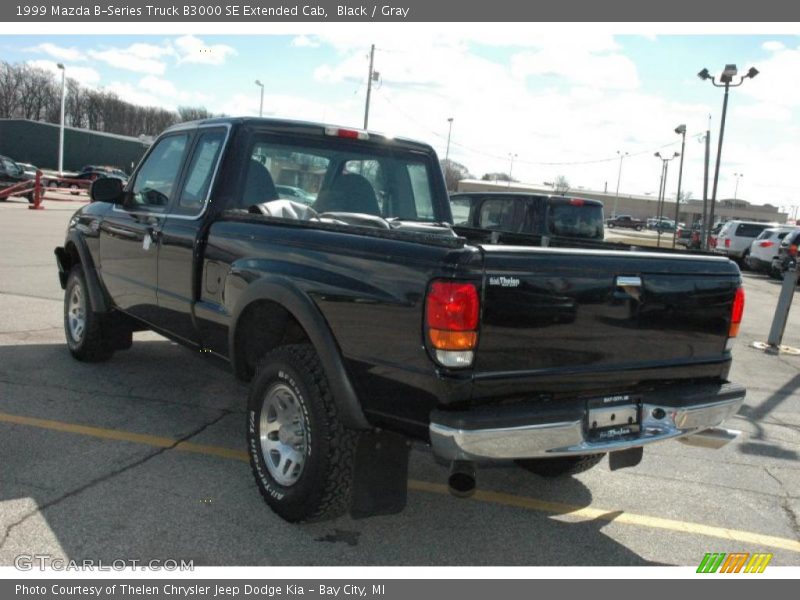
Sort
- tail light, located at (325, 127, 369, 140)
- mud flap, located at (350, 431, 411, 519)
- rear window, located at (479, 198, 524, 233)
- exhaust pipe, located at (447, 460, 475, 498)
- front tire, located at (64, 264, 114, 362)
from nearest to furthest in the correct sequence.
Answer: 1. exhaust pipe, located at (447, 460, 475, 498)
2. mud flap, located at (350, 431, 411, 519)
3. tail light, located at (325, 127, 369, 140)
4. front tire, located at (64, 264, 114, 362)
5. rear window, located at (479, 198, 524, 233)

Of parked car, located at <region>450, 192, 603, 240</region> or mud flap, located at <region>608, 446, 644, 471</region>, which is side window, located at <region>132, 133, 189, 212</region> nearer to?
mud flap, located at <region>608, 446, 644, 471</region>

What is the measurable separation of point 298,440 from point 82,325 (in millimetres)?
3404

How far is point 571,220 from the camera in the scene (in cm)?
1077

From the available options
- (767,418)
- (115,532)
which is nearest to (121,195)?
(115,532)

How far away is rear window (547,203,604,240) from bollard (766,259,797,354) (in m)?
2.61

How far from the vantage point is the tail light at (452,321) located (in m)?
2.76

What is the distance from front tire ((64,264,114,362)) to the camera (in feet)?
19.4

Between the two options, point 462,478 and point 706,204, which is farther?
point 706,204

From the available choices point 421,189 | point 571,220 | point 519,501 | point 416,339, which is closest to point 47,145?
point 571,220

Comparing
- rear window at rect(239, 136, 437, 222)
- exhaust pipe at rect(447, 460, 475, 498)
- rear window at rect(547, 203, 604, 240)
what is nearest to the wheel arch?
rear window at rect(239, 136, 437, 222)

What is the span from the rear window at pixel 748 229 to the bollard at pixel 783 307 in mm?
18988

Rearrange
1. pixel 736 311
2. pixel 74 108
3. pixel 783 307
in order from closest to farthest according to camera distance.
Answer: pixel 736 311 → pixel 783 307 → pixel 74 108

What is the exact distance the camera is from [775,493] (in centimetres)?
438

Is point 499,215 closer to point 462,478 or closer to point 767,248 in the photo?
point 462,478
